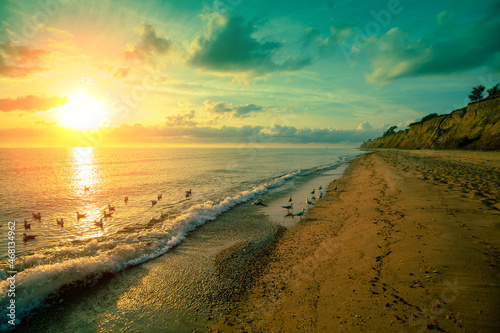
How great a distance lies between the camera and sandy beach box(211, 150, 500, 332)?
Answer: 182 inches

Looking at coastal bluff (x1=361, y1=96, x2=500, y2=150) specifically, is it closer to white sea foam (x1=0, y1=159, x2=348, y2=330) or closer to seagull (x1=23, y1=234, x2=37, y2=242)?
white sea foam (x1=0, y1=159, x2=348, y2=330)

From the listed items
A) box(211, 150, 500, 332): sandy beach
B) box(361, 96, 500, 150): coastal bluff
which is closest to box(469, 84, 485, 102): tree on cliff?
box(361, 96, 500, 150): coastal bluff

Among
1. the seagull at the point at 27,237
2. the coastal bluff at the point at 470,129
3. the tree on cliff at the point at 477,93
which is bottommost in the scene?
the seagull at the point at 27,237

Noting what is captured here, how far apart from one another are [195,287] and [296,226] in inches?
307

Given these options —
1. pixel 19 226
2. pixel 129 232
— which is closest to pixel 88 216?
pixel 19 226

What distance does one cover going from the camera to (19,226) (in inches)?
558

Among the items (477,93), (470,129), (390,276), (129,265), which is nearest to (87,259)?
(129,265)

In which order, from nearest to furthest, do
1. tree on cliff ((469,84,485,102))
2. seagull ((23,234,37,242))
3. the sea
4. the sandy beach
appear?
the sandy beach < the sea < seagull ((23,234,37,242)) < tree on cliff ((469,84,485,102))

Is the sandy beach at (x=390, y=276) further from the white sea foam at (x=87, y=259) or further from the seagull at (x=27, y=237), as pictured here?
the seagull at (x=27, y=237)

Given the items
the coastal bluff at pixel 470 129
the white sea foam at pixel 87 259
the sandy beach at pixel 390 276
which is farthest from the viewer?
the coastal bluff at pixel 470 129

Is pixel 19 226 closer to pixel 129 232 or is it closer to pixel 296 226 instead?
pixel 129 232

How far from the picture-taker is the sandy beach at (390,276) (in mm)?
4625

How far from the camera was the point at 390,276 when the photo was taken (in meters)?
6.14

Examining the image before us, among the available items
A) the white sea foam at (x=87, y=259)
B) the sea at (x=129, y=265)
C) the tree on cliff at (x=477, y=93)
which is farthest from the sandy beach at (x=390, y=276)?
the tree on cliff at (x=477, y=93)
